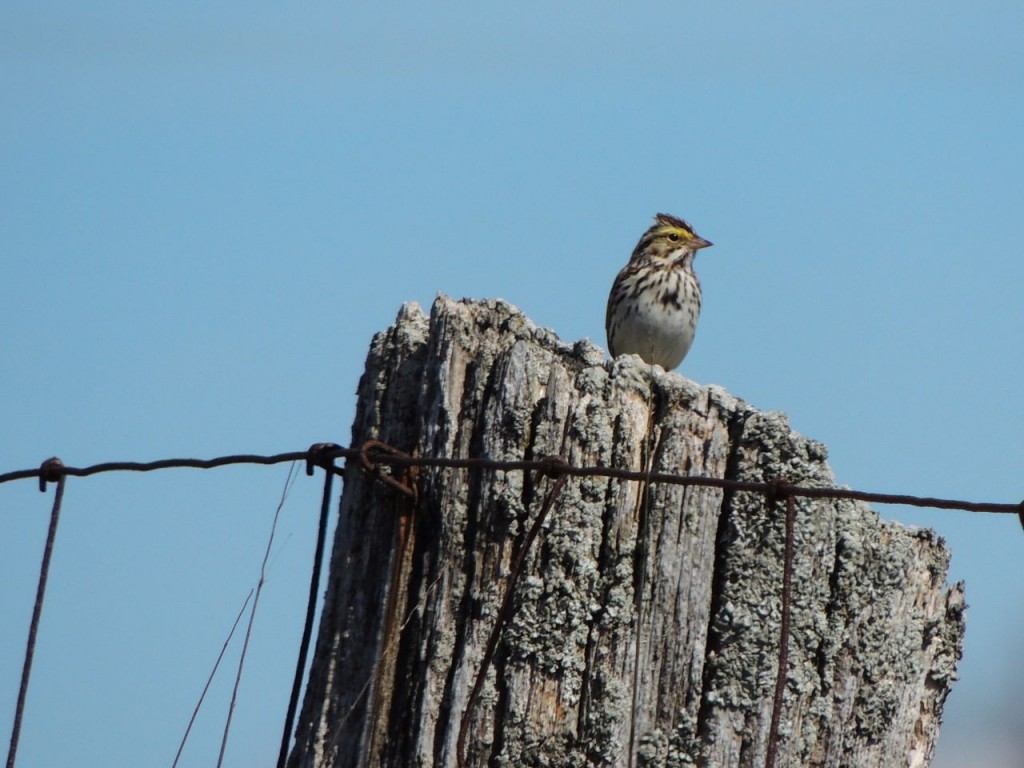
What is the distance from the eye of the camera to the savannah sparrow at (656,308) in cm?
882

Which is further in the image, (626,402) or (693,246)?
(693,246)

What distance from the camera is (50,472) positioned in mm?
3688

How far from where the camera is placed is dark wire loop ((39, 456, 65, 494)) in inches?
145

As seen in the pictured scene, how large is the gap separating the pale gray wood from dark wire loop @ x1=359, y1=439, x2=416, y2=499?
3cm

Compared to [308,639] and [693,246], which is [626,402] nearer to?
[308,639]

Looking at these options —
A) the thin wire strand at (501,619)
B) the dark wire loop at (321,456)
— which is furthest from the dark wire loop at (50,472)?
the thin wire strand at (501,619)

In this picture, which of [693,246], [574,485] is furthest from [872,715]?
[693,246]

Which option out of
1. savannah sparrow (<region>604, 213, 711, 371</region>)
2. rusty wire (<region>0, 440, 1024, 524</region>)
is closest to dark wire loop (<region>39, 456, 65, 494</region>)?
rusty wire (<region>0, 440, 1024, 524</region>)

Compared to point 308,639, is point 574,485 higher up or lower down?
higher up

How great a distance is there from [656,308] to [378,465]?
5.70 m

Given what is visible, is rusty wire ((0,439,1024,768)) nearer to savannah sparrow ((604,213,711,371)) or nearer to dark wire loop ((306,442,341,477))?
dark wire loop ((306,442,341,477))

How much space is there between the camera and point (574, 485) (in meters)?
3.19

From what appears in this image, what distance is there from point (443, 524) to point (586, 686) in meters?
0.50

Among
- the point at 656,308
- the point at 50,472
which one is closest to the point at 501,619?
the point at 50,472
